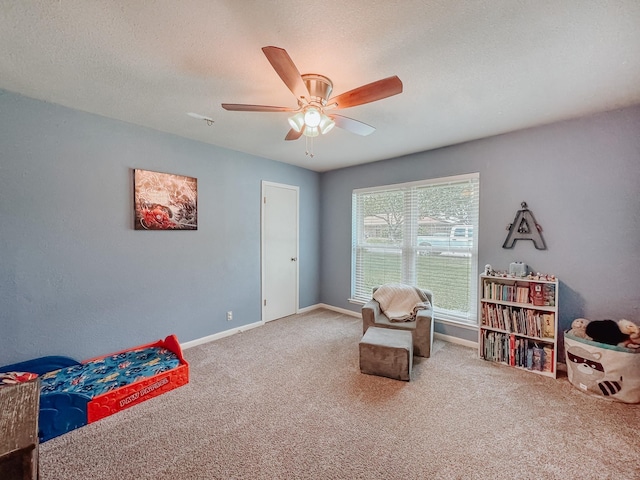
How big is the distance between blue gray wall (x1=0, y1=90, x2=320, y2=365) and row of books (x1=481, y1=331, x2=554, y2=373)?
3.08 meters

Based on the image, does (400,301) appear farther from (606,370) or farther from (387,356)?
(606,370)

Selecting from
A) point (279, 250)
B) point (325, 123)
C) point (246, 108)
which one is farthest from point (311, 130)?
point (279, 250)

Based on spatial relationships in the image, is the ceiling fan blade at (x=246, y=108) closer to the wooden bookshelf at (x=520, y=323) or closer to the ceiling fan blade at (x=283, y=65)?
the ceiling fan blade at (x=283, y=65)

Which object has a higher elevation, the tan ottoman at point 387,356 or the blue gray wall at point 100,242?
the blue gray wall at point 100,242

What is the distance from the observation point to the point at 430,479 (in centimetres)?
145

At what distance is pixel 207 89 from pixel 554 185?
3406 millimetres

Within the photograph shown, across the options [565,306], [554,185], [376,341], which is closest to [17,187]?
[376,341]

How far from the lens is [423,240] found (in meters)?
3.64

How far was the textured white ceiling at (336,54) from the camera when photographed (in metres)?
1.33

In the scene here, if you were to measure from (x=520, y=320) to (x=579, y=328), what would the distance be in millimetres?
429

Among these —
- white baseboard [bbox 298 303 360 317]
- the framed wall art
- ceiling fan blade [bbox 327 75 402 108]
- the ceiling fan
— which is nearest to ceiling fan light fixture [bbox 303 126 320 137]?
the ceiling fan

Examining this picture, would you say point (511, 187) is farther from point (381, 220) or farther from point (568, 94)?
point (381, 220)

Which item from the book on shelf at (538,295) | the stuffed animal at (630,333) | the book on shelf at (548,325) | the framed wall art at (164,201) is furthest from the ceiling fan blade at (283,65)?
the stuffed animal at (630,333)

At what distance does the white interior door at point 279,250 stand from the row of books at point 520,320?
2.77 meters
